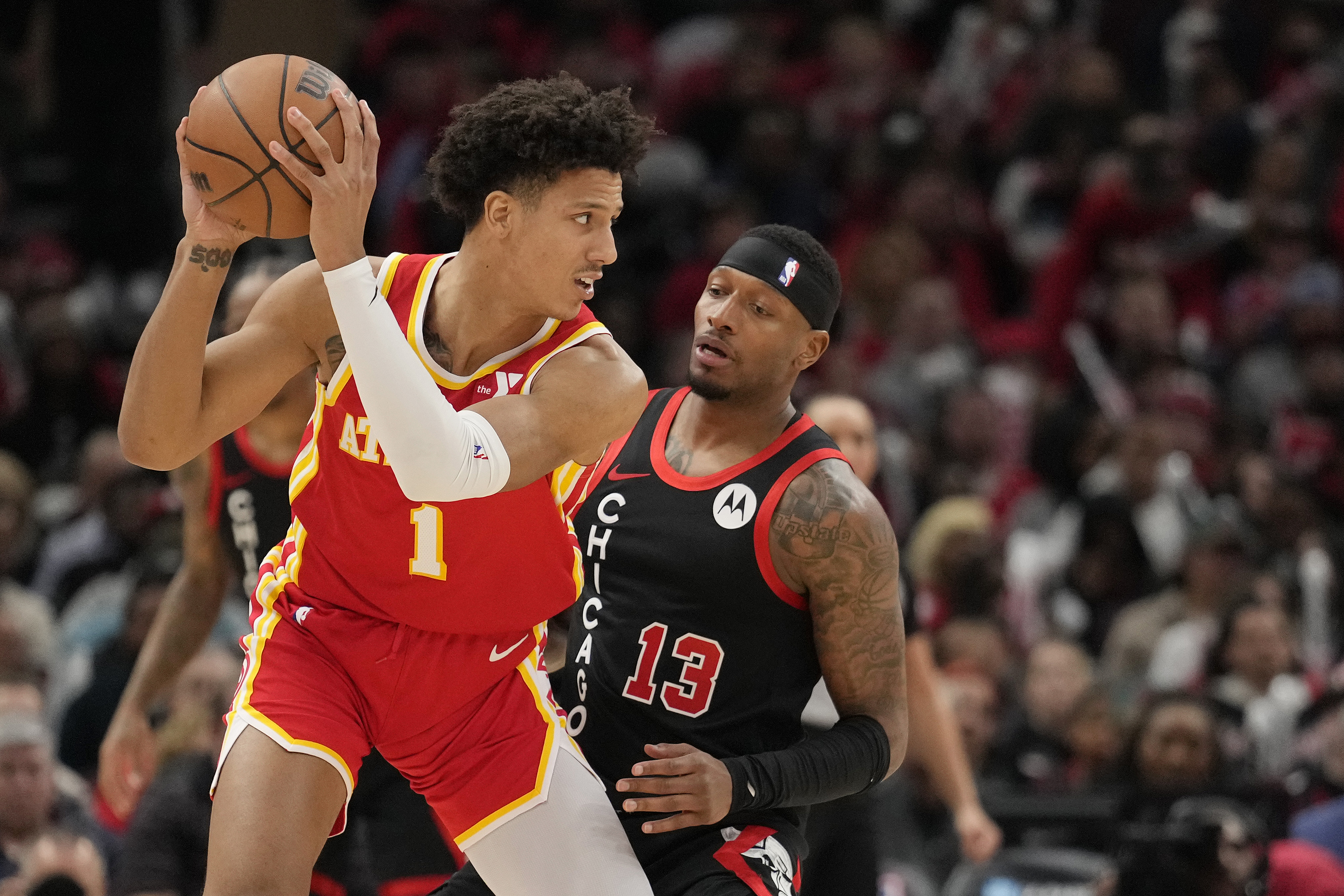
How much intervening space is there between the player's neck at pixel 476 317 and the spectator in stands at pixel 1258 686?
506 cm

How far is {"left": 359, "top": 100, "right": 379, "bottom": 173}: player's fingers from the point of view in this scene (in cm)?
373

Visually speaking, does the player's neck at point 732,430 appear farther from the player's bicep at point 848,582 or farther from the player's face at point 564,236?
the player's face at point 564,236

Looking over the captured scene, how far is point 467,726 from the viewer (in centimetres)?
419

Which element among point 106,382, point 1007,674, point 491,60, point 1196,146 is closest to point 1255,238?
point 1196,146

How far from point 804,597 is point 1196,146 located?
8937mm

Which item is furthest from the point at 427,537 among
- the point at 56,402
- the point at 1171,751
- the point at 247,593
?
the point at 56,402

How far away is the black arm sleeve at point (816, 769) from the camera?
422cm

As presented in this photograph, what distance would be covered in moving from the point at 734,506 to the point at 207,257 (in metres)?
1.48

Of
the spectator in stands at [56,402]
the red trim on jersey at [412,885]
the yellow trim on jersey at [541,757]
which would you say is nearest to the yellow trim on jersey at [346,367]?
the yellow trim on jersey at [541,757]

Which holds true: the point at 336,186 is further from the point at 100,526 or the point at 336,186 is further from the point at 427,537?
the point at 100,526

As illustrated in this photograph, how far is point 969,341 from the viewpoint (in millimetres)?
11438

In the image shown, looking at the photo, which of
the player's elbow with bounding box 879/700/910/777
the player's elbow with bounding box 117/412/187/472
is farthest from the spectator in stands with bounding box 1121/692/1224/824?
the player's elbow with bounding box 117/412/187/472

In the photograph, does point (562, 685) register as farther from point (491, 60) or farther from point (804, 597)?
point (491, 60)

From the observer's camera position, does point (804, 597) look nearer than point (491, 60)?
Yes
